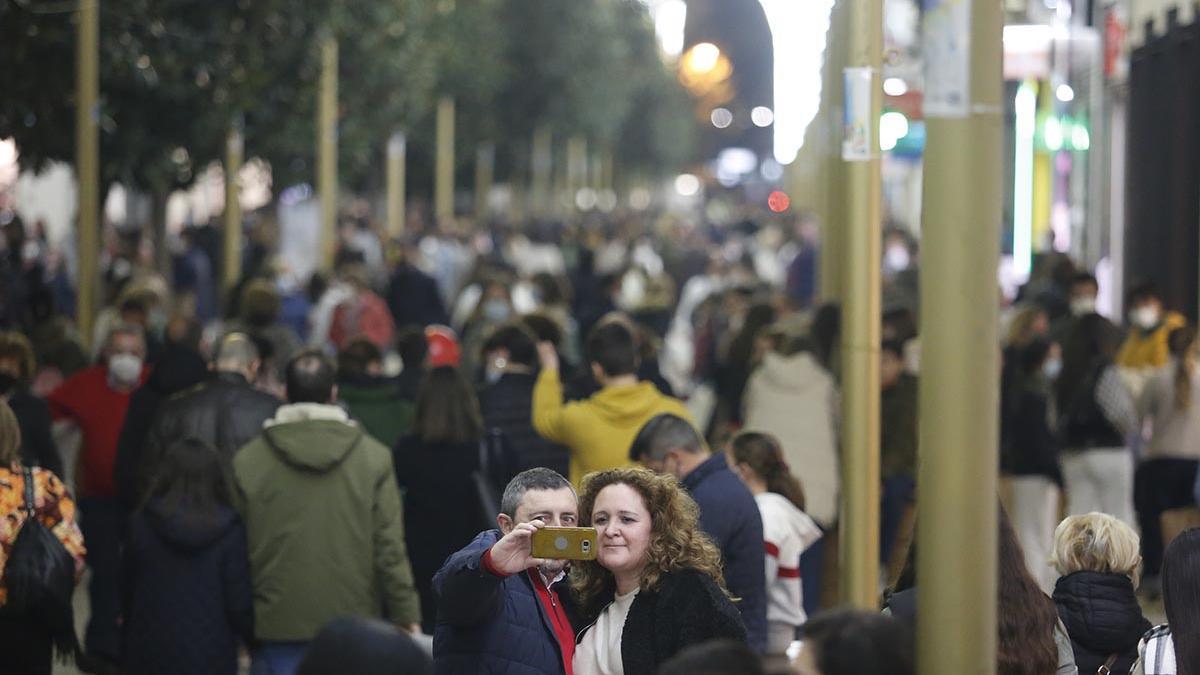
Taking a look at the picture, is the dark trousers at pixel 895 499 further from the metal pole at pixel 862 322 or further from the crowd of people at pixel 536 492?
the metal pole at pixel 862 322

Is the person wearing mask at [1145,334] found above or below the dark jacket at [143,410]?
above

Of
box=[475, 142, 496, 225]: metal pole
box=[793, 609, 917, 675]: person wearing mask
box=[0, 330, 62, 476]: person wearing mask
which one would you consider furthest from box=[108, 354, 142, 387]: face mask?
box=[475, 142, 496, 225]: metal pole

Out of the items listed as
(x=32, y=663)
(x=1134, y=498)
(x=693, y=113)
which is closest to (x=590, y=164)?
(x=693, y=113)

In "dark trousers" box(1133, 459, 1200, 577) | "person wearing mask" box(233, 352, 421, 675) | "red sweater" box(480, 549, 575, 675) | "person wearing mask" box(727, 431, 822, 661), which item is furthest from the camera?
"dark trousers" box(1133, 459, 1200, 577)

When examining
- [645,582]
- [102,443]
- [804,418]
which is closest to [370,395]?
[102,443]

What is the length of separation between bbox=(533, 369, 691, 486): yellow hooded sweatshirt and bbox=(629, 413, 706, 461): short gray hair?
1.23 metres

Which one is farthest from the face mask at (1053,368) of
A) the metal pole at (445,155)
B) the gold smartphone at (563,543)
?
the metal pole at (445,155)

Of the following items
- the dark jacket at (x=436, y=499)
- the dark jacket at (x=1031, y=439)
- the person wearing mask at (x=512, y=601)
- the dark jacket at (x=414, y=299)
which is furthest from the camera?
the dark jacket at (x=414, y=299)

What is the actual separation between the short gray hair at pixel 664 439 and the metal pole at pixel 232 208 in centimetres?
1467

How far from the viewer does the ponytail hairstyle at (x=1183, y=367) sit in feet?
41.6

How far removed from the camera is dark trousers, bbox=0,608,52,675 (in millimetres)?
7832

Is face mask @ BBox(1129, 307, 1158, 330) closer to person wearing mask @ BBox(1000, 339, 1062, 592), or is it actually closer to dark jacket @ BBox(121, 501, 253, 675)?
person wearing mask @ BBox(1000, 339, 1062, 592)

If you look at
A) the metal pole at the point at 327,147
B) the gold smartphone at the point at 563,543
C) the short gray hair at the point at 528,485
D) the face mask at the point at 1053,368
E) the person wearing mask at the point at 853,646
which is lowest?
the person wearing mask at the point at 853,646

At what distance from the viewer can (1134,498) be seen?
43.9 feet
